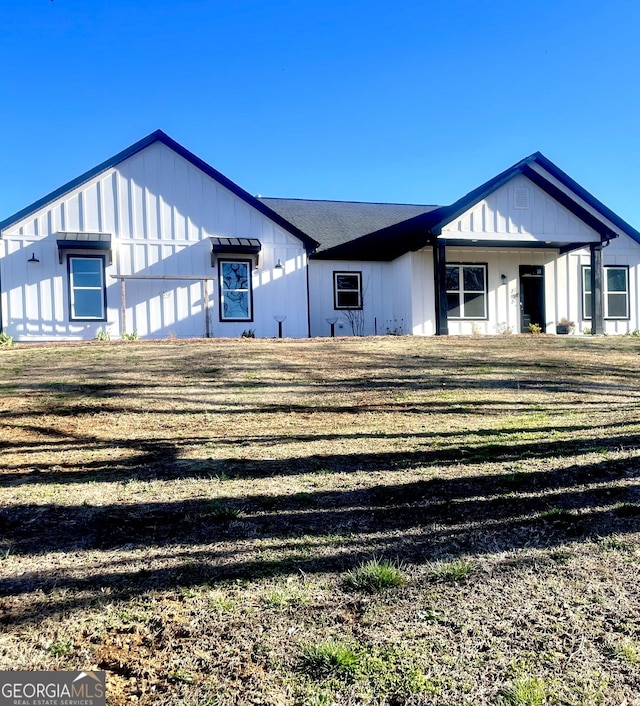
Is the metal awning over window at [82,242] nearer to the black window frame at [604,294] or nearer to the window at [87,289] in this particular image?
the window at [87,289]

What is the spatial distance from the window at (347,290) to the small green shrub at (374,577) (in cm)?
1503

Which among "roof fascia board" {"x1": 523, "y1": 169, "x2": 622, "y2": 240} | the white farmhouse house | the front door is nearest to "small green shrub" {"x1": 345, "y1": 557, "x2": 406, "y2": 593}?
the white farmhouse house

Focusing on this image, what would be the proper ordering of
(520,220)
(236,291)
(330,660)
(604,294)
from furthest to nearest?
1. (604,294)
2. (520,220)
3. (236,291)
4. (330,660)

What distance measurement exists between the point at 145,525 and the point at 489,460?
2801 millimetres

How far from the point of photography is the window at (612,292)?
1861 cm

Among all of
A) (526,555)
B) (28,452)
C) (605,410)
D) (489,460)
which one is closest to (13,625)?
(526,555)

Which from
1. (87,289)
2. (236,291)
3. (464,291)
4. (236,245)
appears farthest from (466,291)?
(87,289)

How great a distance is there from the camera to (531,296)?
18.2 m

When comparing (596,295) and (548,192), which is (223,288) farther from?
(596,295)

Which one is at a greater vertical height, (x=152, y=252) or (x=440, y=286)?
(x=152, y=252)

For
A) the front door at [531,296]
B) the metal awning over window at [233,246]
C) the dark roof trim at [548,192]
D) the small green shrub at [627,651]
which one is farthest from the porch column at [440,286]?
the small green shrub at [627,651]

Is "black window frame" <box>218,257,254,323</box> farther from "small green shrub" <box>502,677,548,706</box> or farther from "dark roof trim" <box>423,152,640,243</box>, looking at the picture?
"small green shrub" <box>502,677,548,706</box>

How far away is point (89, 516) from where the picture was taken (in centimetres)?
346

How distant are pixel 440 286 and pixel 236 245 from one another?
5.79 meters
